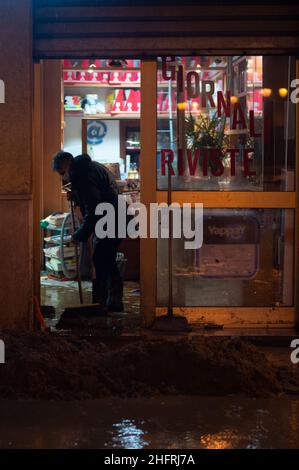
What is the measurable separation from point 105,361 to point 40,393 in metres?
0.60

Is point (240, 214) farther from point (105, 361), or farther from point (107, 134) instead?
point (107, 134)

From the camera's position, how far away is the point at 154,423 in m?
5.89

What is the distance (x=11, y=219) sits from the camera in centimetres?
825

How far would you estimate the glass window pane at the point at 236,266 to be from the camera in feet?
28.6

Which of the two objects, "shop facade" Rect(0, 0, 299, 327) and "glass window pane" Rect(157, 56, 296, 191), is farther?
"glass window pane" Rect(157, 56, 296, 191)

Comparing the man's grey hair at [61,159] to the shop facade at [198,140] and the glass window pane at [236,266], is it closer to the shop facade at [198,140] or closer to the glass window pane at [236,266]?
the shop facade at [198,140]

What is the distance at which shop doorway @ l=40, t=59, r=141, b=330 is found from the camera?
1170 cm

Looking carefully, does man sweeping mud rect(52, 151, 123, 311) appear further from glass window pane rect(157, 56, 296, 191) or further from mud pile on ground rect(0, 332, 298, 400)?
mud pile on ground rect(0, 332, 298, 400)

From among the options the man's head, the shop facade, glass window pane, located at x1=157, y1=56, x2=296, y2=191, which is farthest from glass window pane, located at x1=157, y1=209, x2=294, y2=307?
the man's head

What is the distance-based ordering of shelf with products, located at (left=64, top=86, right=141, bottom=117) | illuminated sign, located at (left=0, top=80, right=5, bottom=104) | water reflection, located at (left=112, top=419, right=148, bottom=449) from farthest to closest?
shelf with products, located at (left=64, top=86, right=141, bottom=117)
illuminated sign, located at (left=0, top=80, right=5, bottom=104)
water reflection, located at (left=112, top=419, right=148, bottom=449)

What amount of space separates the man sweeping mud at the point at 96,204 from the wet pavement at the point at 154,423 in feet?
9.83

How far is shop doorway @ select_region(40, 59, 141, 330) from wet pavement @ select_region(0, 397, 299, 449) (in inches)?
141
